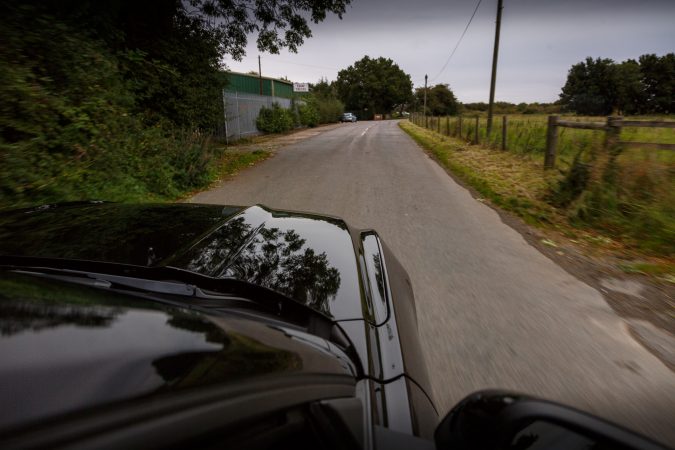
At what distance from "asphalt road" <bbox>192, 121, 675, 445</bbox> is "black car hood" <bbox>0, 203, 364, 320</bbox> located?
103cm

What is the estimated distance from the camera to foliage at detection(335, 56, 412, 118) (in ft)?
266

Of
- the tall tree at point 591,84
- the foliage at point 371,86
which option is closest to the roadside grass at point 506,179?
the tall tree at point 591,84

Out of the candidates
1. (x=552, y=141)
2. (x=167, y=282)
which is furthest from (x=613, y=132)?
(x=167, y=282)

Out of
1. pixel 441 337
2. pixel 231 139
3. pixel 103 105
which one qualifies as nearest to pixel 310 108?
pixel 231 139

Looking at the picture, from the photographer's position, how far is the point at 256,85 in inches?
1070

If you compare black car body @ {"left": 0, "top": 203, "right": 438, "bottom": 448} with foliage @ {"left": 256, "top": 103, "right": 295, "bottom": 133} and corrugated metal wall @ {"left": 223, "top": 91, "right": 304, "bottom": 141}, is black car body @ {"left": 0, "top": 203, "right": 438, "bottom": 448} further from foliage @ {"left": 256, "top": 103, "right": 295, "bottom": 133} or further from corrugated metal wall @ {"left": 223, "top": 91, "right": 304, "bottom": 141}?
foliage @ {"left": 256, "top": 103, "right": 295, "bottom": 133}

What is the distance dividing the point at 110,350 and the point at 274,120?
25.4 m

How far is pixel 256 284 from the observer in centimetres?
156

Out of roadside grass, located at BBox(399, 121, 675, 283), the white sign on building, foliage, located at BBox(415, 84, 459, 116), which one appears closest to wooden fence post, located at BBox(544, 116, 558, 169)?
roadside grass, located at BBox(399, 121, 675, 283)

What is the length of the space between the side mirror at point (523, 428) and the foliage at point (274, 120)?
2323 cm

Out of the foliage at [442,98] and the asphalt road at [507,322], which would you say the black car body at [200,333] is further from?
the foliage at [442,98]

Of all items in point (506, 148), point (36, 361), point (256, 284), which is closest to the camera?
point (36, 361)

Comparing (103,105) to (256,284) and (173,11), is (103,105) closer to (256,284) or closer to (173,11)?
(173,11)

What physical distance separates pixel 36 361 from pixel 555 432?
1055mm
